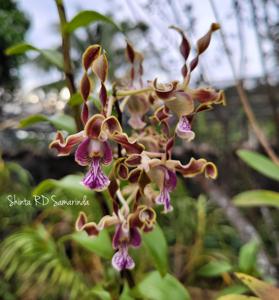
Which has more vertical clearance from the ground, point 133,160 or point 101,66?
point 101,66

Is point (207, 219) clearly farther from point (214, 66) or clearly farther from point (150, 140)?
point (150, 140)

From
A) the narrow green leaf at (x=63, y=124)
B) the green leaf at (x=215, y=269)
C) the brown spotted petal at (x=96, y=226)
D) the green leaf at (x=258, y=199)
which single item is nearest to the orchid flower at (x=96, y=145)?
the brown spotted petal at (x=96, y=226)

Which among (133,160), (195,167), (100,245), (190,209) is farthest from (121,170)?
(190,209)

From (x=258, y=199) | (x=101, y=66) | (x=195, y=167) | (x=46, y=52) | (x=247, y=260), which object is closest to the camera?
(x=101, y=66)

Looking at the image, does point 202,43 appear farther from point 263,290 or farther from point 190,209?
point 190,209

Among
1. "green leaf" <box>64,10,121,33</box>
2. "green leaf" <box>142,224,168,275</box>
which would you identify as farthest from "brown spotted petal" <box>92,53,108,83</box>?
"green leaf" <box>142,224,168,275</box>

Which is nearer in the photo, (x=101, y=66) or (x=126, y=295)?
(x=101, y=66)

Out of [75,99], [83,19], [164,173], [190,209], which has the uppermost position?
[83,19]

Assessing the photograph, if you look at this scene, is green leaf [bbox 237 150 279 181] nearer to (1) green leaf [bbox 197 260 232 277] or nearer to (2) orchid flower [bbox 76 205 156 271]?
(1) green leaf [bbox 197 260 232 277]
